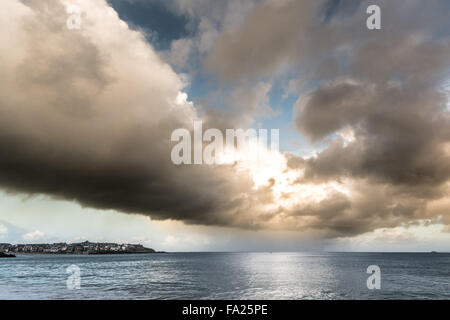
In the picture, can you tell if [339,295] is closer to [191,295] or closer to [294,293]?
[294,293]
